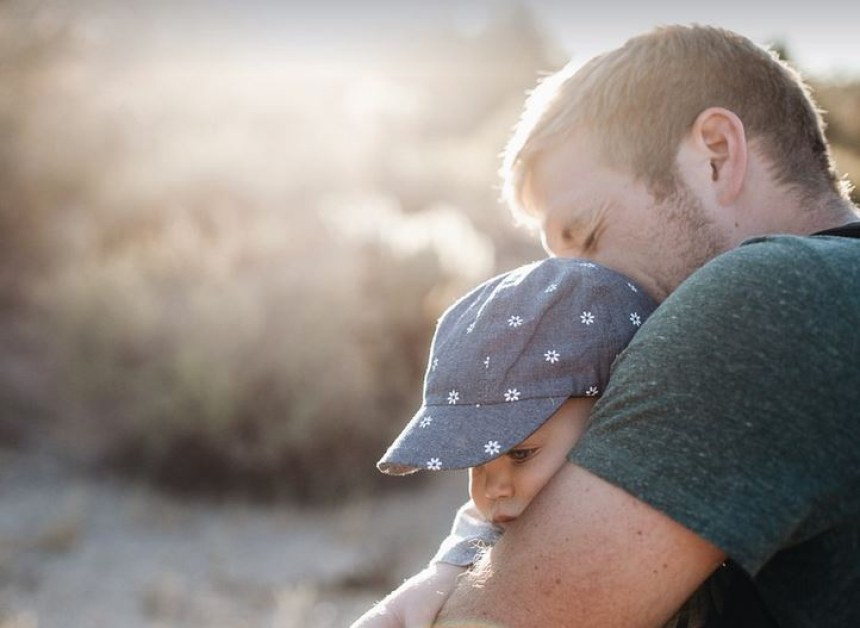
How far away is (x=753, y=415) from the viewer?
52.7 inches

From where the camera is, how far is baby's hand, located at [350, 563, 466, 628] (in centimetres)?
185

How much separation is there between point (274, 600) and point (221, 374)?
1952 millimetres

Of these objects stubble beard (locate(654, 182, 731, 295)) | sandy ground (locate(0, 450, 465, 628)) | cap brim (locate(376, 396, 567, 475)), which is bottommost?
sandy ground (locate(0, 450, 465, 628))

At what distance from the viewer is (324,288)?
787 cm

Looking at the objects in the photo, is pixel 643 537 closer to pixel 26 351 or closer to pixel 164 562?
pixel 164 562

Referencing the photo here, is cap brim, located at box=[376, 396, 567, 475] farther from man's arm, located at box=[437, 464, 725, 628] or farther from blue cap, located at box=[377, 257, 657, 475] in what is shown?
man's arm, located at box=[437, 464, 725, 628]

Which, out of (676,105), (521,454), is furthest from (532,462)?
(676,105)

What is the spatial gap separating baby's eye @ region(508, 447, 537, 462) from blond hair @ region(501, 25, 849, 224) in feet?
2.21

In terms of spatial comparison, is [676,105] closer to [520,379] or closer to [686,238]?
[686,238]

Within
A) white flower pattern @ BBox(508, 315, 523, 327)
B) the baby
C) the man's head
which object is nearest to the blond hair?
the man's head

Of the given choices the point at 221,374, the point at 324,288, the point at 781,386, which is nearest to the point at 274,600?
the point at 221,374

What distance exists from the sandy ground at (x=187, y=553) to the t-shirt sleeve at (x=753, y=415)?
4287 millimetres

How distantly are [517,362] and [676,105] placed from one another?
29.8 inches

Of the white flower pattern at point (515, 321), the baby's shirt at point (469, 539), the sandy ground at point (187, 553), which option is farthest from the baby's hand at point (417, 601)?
the sandy ground at point (187, 553)
